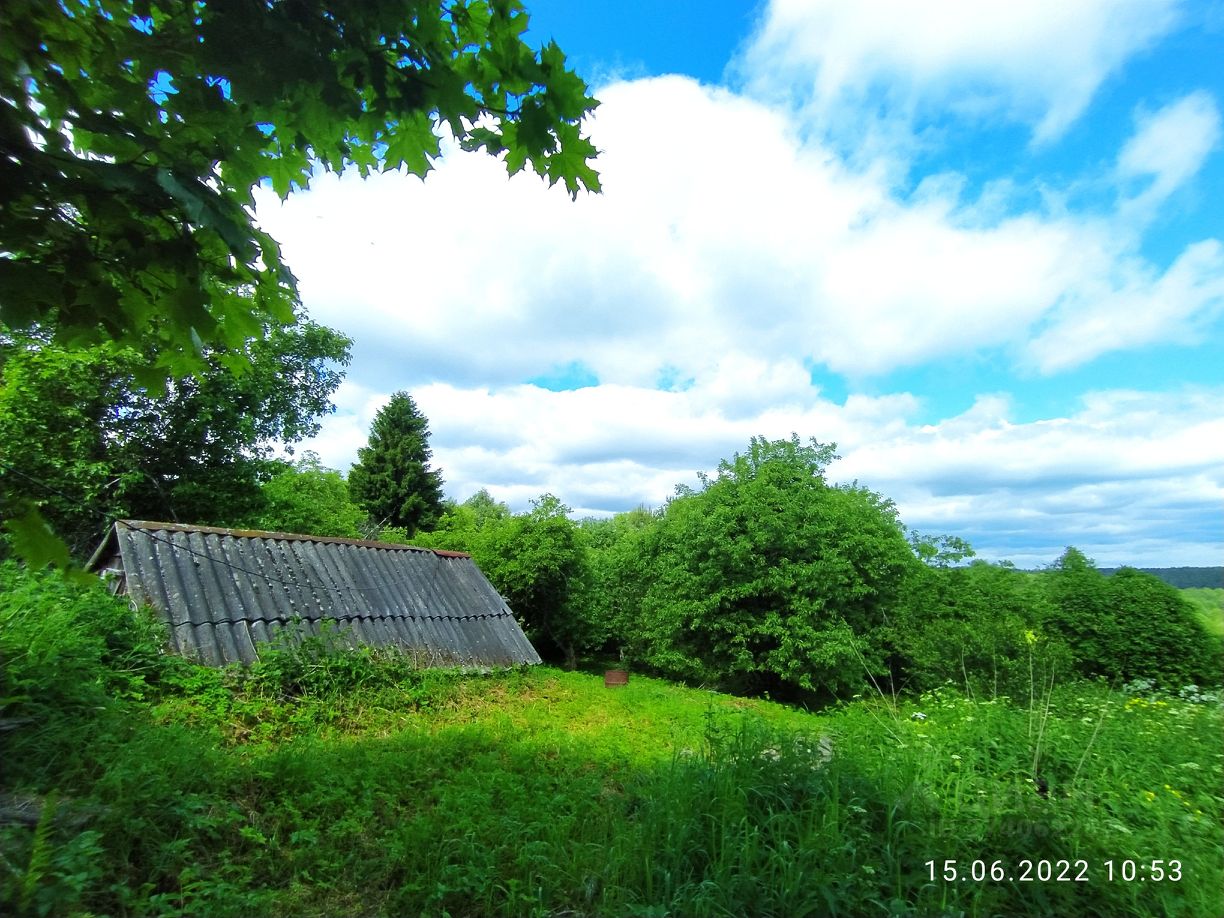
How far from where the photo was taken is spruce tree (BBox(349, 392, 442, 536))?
114 ft

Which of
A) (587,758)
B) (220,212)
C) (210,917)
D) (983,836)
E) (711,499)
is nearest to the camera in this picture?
(220,212)

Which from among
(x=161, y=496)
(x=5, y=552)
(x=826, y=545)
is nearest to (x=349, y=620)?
(x=5, y=552)

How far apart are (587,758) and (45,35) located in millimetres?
5704

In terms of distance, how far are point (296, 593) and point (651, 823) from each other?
6163 millimetres

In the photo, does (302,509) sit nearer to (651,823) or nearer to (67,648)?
(67,648)

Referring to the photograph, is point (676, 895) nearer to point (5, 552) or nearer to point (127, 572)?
point (127, 572)

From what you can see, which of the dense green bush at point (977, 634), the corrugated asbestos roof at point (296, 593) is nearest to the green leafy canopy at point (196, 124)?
the dense green bush at point (977, 634)

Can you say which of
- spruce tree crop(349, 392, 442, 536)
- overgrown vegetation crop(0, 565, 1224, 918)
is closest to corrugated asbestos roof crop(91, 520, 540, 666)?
overgrown vegetation crop(0, 565, 1224, 918)

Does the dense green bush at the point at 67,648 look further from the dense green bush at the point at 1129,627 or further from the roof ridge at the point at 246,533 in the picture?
the dense green bush at the point at 1129,627

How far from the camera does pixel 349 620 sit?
24.8 ft

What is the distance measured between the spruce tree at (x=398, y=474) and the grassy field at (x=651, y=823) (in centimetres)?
3129

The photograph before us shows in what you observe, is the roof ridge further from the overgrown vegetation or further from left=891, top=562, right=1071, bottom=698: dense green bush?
left=891, top=562, right=1071, bottom=698: dense green bush

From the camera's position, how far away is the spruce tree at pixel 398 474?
114ft

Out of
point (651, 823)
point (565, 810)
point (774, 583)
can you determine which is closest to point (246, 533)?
point (565, 810)
